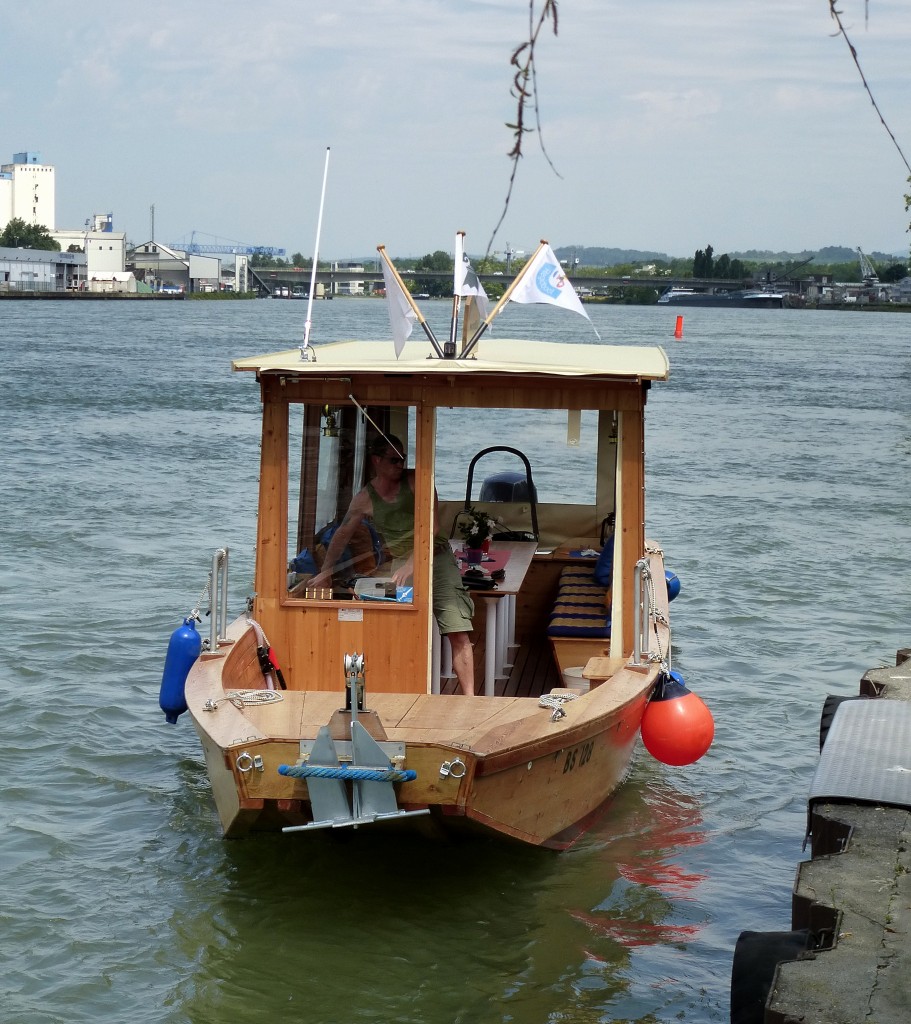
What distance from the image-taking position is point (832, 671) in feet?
42.4

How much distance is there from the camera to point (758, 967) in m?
5.39

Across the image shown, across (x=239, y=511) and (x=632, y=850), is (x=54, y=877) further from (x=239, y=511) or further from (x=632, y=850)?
(x=239, y=511)

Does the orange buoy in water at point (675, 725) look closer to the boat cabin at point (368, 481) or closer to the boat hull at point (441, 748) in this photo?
the boat hull at point (441, 748)

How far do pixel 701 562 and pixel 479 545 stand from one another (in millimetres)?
8450

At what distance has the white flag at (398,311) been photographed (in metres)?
7.71

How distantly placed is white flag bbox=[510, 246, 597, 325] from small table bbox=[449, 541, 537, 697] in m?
2.11

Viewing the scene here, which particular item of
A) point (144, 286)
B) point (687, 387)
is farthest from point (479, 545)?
point (144, 286)

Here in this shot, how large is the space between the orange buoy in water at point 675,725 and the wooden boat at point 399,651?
0.32 ft

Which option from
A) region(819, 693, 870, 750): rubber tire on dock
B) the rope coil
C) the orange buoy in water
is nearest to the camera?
the rope coil

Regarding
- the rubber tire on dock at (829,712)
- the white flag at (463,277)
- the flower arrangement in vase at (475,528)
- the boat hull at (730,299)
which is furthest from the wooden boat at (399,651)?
the boat hull at (730,299)

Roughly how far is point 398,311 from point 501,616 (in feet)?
8.31

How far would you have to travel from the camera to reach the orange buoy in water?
800cm

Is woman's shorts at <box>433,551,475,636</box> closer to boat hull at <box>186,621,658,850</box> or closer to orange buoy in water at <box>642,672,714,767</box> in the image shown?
boat hull at <box>186,621,658,850</box>

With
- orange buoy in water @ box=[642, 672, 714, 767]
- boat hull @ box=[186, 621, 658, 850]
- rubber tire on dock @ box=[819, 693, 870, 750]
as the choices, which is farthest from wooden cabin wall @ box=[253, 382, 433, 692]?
rubber tire on dock @ box=[819, 693, 870, 750]
